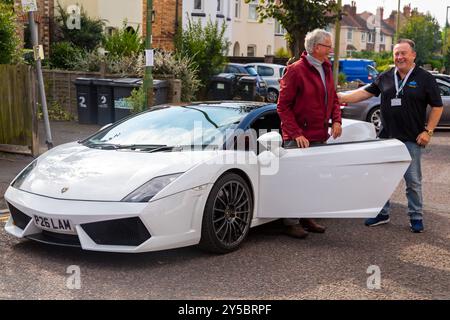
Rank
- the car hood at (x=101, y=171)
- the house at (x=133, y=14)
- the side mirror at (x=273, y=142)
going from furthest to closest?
the house at (x=133, y=14) < the side mirror at (x=273, y=142) < the car hood at (x=101, y=171)

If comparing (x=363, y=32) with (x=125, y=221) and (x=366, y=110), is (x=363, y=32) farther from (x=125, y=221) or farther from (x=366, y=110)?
(x=125, y=221)

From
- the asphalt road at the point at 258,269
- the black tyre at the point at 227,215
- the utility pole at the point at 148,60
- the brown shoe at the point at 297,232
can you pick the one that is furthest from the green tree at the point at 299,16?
the black tyre at the point at 227,215

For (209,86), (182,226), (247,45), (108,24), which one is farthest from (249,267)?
(247,45)

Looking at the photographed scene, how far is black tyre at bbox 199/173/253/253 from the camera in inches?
208

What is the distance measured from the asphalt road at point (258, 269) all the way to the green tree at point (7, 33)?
6070mm

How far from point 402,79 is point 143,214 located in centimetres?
310

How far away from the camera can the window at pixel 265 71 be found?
27.5 meters

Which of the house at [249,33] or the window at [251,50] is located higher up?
the house at [249,33]

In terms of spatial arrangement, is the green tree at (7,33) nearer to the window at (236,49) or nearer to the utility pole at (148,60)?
the utility pole at (148,60)

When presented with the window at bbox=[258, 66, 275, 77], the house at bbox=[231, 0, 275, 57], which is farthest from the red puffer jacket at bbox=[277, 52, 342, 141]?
the house at bbox=[231, 0, 275, 57]

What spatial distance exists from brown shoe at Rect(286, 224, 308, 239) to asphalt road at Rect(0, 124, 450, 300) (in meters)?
0.05

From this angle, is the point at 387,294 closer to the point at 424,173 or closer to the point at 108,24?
the point at 424,173

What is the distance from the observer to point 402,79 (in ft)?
21.4
